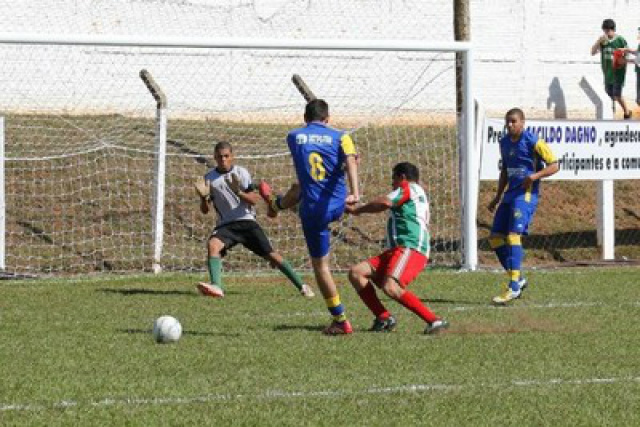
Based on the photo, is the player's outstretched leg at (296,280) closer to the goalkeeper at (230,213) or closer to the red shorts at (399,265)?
the goalkeeper at (230,213)

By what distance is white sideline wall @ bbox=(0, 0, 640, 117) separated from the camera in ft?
95.0

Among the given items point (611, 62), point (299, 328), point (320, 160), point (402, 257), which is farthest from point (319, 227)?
point (611, 62)

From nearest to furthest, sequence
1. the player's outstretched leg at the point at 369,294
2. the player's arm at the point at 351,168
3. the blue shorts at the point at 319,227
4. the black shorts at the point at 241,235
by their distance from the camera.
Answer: the player's arm at the point at 351,168, the blue shorts at the point at 319,227, the player's outstretched leg at the point at 369,294, the black shorts at the point at 241,235

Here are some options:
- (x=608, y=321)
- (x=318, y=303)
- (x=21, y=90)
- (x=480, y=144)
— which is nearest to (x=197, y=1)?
(x=21, y=90)

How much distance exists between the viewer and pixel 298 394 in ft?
30.2

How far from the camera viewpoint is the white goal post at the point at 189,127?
1969 centimetres

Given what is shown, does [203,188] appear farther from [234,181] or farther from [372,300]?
[372,300]

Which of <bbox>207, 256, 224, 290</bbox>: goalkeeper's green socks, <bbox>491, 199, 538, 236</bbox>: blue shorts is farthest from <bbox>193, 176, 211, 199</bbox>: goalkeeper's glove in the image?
<bbox>491, 199, 538, 236</bbox>: blue shorts

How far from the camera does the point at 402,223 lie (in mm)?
12555

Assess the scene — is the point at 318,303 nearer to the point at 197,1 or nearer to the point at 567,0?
the point at 197,1

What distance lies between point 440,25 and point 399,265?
21083 mm

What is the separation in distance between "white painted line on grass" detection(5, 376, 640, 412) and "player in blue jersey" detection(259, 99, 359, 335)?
2.95 meters

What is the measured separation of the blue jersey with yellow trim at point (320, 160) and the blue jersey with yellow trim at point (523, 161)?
153 inches

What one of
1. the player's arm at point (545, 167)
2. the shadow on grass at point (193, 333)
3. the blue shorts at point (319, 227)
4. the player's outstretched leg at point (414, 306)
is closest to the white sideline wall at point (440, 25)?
the player's arm at point (545, 167)
